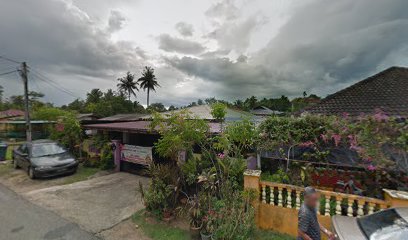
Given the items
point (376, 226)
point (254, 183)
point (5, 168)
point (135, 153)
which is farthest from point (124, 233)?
point (5, 168)

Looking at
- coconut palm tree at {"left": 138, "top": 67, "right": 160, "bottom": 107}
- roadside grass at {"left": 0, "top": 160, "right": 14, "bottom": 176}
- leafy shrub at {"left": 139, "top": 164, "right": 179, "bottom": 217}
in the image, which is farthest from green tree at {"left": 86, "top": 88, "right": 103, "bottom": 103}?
leafy shrub at {"left": 139, "top": 164, "right": 179, "bottom": 217}

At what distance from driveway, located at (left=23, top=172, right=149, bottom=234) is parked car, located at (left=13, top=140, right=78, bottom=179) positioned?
1.40 meters

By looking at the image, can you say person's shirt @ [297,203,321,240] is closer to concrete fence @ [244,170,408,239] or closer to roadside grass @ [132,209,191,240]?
concrete fence @ [244,170,408,239]

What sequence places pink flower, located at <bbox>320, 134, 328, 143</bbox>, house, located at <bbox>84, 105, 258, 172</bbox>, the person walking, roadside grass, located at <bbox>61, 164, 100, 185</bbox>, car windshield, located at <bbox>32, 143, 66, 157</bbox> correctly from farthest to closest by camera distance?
car windshield, located at <bbox>32, 143, 66, 157</bbox>
house, located at <bbox>84, 105, 258, 172</bbox>
roadside grass, located at <bbox>61, 164, 100, 185</bbox>
pink flower, located at <bbox>320, 134, 328, 143</bbox>
the person walking

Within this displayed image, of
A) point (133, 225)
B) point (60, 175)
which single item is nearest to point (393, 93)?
point (133, 225)

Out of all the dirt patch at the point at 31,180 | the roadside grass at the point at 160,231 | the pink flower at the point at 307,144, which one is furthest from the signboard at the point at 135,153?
the pink flower at the point at 307,144

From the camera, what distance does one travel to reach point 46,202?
602cm

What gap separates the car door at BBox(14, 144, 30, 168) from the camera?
898 cm

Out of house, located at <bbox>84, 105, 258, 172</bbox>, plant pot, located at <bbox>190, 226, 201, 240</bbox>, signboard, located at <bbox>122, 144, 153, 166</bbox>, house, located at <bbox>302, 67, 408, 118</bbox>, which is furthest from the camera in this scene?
signboard, located at <bbox>122, 144, 153, 166</bbox>

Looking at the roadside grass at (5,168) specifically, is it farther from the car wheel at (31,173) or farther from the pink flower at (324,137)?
the pink flower at (324,137)

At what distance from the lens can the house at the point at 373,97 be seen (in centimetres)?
752

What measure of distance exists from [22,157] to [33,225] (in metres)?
6.34

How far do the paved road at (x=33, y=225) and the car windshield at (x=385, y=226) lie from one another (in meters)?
4.65

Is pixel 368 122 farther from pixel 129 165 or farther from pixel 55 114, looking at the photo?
pixel 55 114
